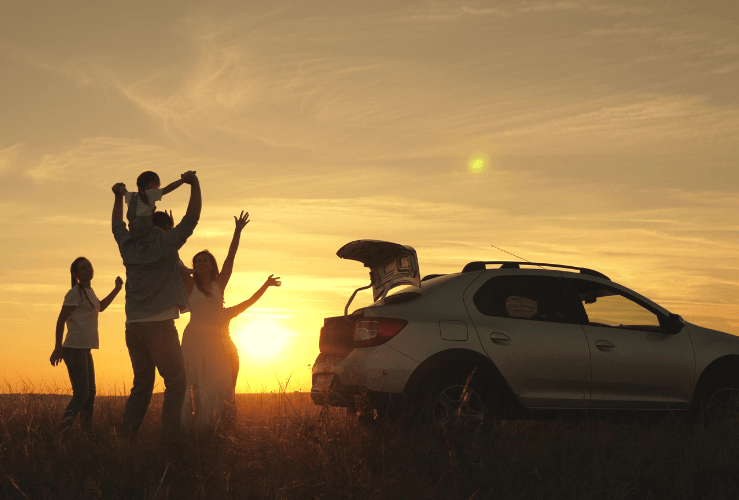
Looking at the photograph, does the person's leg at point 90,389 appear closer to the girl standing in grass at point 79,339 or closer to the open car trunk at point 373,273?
the girl standing in grass at point 79,339

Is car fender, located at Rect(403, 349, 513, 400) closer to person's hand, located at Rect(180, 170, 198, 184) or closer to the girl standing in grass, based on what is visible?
person's hand, located at Rect(180, 170, 198, 184)

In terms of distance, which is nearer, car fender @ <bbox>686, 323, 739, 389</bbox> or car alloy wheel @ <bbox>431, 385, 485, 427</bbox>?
car alloy wheel @ <bbox>431, 385, 485, 427</bbox>

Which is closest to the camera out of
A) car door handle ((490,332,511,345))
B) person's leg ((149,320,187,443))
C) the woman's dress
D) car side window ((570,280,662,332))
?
person's leg ((149,320,187,443))

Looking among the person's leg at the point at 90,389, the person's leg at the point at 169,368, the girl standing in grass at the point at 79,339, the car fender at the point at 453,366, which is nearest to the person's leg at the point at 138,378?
the person's leg at the point at 169,368

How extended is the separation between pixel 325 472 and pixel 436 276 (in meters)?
3.27

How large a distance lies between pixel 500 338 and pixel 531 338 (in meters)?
0.37

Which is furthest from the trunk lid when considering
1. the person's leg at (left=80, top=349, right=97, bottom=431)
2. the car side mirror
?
the person's leg at (left=80, top=349, right=97, bottom=431)

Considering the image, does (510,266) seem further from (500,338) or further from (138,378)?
(138,378)

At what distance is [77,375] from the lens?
319 inches

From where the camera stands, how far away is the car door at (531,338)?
7.09 meters

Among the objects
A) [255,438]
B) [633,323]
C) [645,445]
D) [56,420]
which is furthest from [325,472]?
[633,323]

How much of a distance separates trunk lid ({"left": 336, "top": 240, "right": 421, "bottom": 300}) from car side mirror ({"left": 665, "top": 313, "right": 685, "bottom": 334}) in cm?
287

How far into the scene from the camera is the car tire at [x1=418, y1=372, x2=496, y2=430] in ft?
21.7

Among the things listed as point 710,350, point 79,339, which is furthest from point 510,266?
point 79,339
